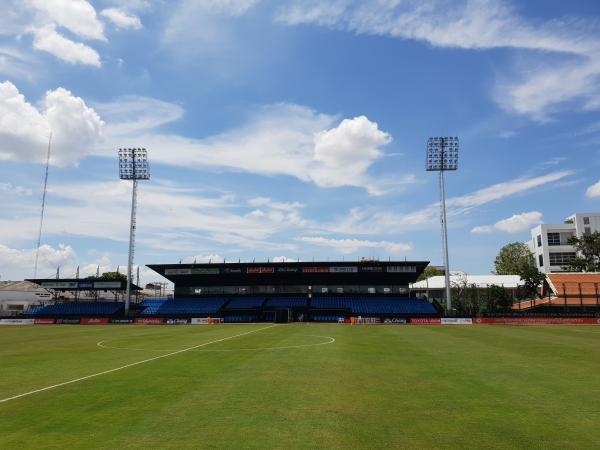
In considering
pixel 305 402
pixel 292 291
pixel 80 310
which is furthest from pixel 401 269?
pixel 305 402

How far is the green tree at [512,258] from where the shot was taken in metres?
144

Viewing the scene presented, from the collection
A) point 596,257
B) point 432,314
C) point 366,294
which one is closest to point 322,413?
point 432,314

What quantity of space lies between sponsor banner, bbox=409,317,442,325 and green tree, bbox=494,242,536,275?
8602 cm

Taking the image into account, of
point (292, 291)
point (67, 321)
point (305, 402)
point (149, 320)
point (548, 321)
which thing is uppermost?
point (292, 291)

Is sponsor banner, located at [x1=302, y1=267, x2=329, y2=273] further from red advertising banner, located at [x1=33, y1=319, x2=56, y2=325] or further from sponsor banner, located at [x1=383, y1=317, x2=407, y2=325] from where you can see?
red advertising banner, located at [x1=33, y1=319, x2=56, y2=325]

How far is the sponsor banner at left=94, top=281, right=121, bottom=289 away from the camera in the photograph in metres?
89.5

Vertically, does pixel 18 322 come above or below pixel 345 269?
below

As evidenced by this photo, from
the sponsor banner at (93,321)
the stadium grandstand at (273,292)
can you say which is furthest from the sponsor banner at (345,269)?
the sponsor banner at (93,321)

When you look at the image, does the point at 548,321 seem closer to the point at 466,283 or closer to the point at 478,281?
the point at 466,283

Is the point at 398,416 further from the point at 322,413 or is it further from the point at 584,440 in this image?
the point at 584,440

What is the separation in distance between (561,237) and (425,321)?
83.2m

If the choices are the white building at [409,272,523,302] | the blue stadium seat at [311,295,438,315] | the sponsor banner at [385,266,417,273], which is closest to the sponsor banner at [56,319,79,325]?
the blue stadium seat at [311,295,438,315]

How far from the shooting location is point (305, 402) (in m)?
13.5

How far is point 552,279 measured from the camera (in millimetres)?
92750
